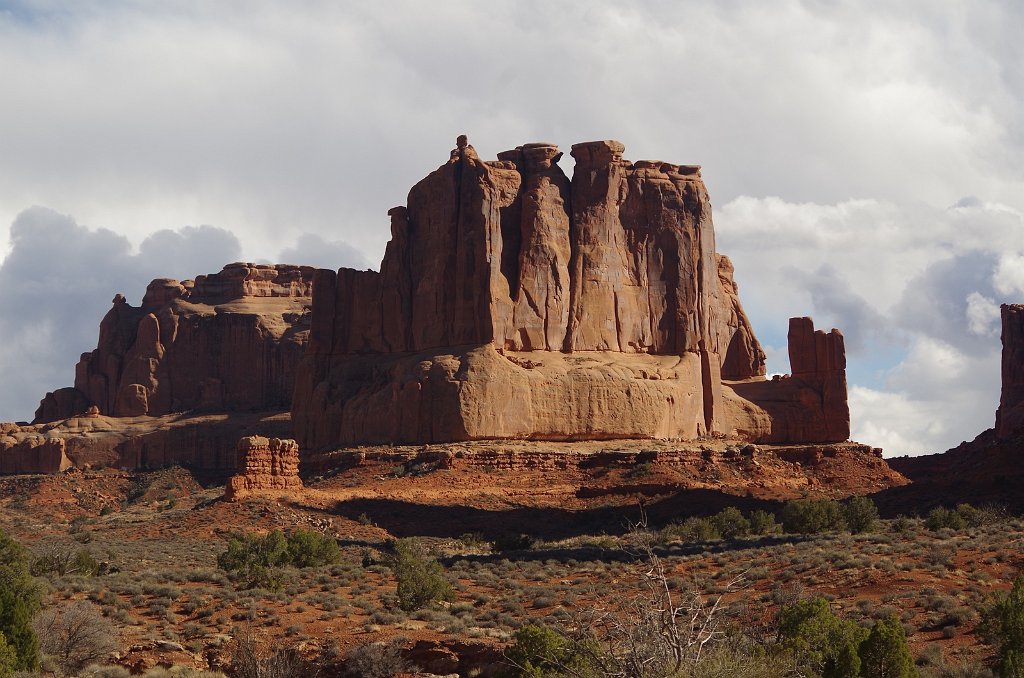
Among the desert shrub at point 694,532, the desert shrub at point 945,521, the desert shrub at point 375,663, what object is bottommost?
the desert shrub at point 375,663

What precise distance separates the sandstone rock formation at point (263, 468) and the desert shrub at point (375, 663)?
34.4 metres

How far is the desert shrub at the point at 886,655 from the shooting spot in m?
21.8

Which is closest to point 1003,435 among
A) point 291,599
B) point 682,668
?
point 291,599

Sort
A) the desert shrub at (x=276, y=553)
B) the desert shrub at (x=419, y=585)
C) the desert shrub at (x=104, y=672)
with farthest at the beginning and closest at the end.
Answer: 1. the desert shrub at (x=276, y=553)
2. the desert shrub at (x=419, y=585)
3. the desert shrub at (x=104, y=672)

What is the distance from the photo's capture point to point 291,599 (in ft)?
113

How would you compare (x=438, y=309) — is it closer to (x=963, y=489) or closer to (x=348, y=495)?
(x=348, y=495)

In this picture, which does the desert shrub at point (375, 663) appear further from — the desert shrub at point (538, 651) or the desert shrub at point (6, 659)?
the desert shrub at point (6, 659)

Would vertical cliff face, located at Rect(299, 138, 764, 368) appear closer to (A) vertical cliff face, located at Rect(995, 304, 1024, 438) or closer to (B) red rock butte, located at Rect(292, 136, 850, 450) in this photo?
(B) red rock butte, located at Rect(292, 136, 850, 450)

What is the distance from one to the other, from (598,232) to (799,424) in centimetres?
1790

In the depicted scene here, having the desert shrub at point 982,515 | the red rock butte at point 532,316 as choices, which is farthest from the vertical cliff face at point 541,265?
the desert shrub at point 982,515

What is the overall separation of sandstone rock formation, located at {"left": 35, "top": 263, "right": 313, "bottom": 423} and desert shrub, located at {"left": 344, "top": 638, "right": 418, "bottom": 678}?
256ft

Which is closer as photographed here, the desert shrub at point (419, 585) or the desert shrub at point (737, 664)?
the desert shrub at point (737, 664)

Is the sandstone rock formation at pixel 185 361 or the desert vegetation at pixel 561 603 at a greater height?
the sandstone rock formation at pixel 185 361

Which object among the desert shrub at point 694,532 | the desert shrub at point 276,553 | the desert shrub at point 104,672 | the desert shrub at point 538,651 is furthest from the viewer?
the desert shrub at point 694,532
